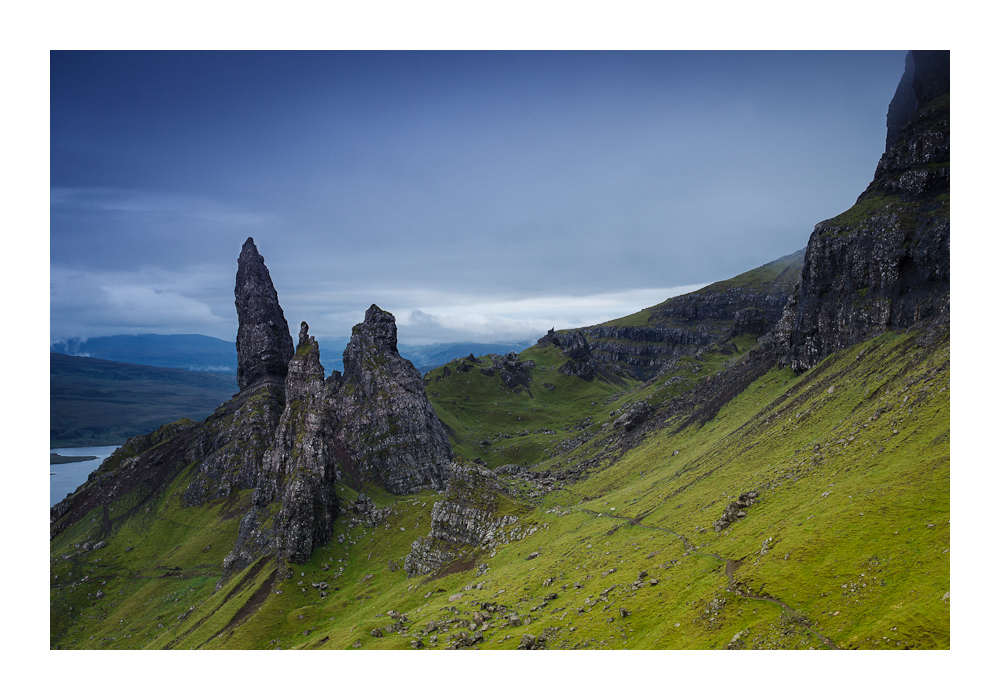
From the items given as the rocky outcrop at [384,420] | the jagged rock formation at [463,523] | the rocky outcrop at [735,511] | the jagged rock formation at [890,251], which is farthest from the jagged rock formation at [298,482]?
the jagged rock formation at [890,251]

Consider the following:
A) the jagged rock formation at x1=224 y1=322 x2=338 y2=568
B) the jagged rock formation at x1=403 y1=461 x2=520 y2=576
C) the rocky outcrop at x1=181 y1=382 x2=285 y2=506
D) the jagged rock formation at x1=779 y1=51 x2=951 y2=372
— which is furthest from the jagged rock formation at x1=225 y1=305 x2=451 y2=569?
the jagged rock formation at x1=779 y1=51 x2=951 y2=372

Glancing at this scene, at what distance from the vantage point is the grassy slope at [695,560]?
3138cm

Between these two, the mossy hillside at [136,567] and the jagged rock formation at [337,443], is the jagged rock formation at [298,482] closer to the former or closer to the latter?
the jagged rock formation at [337,443]

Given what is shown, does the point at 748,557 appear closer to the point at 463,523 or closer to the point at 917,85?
the point at 463,523

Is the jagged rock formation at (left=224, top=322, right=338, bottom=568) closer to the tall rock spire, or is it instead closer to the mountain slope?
the mountain slope

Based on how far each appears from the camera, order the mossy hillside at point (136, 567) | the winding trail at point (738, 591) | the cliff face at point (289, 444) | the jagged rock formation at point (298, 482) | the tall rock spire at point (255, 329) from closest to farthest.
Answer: the winding trail at point (738, 591), the jagged rock formation at point (298, 482), the mossy hillside at point (136, 567), the cliff face at point (289, 444), the tall rock spire at point (255, 329)

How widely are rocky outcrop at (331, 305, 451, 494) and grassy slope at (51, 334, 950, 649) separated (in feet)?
47.8

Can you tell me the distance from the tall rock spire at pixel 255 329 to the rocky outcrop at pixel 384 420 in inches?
1635

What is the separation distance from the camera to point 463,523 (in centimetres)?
8475

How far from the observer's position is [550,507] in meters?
93.6

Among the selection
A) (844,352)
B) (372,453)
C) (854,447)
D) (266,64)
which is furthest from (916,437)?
(372,453)

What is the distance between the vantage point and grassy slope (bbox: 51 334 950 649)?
31.4m

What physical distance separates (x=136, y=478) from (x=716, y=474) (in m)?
181

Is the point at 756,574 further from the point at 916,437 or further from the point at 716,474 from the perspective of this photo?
the point at 716,474
